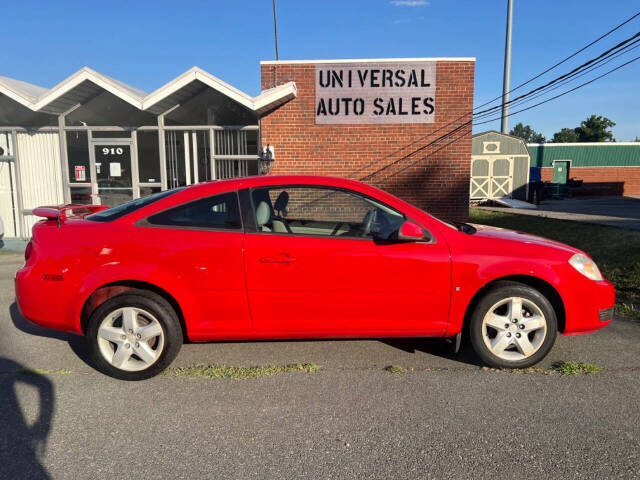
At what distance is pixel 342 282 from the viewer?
357 centimetres

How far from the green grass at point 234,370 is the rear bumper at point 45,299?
88cm

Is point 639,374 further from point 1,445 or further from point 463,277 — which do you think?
point 1,445

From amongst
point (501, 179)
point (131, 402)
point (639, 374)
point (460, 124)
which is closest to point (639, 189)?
point (501, 179)

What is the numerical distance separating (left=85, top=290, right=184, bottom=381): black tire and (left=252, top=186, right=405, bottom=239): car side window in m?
0.99

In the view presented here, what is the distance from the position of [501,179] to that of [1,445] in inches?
1128

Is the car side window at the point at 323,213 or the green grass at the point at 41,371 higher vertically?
the car side window at the point at 323,213

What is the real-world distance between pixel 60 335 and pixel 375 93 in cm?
838

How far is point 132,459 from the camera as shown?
2.55m

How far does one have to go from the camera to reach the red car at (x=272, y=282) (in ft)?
11.5

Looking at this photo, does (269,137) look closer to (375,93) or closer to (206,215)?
(375,93)

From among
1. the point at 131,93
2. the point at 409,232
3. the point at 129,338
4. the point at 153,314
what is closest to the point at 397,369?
the point at 409,232

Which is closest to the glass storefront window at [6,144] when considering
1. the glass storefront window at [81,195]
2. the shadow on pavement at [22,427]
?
the glass storefront window at [81,195]

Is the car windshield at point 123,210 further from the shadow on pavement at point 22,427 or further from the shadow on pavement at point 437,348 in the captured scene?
the shadow on pavement at point 437,348

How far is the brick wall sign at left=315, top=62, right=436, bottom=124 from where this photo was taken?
10453 mm
